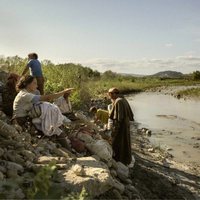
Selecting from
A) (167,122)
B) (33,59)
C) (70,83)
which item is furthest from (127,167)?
(167,122)

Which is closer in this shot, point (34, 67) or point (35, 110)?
point (35, 110)

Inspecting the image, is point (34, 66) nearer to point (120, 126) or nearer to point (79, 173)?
point (120, 126)

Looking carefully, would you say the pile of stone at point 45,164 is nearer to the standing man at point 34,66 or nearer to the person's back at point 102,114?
the person's back at point 102,114

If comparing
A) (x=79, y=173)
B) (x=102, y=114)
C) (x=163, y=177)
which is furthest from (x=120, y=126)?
(x=79, y=173)

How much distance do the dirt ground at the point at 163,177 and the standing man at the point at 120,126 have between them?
0.45 metres

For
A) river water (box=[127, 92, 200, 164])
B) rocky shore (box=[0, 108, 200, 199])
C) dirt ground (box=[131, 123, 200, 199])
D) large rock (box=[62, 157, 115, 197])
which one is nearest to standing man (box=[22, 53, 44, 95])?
rocky shore (box=[0, 108, 200, 199])

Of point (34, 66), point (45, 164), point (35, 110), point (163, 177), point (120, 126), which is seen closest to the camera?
point (45, 164)

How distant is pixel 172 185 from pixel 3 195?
512 cm

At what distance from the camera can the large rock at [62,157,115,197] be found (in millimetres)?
6418

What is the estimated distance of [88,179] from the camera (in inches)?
258

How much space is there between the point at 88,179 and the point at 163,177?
3890mm

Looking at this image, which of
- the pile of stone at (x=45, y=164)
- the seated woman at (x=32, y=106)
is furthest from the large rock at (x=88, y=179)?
the seated woman at (x=32, y=106)

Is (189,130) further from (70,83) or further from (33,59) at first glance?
(33,59)

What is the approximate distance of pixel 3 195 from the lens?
5.41m
